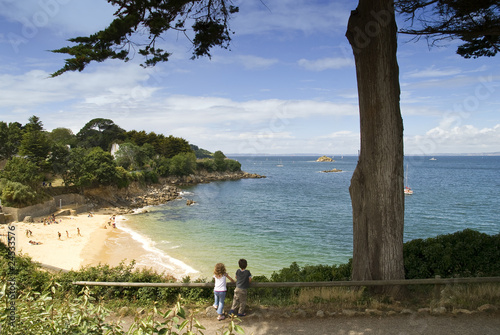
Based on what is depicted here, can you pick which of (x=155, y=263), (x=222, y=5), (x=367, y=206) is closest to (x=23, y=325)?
(x=367, y=206)

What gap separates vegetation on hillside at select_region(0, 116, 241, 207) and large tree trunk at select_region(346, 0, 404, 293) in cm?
3442

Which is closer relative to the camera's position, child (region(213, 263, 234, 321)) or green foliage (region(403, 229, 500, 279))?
child (region(213, 263, 234, 321))

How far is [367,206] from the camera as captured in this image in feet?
22.5

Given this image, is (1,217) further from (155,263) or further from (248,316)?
(248,316)

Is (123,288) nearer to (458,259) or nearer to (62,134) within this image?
(458,259)

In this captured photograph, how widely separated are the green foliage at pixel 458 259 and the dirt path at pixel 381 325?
5.77 ft

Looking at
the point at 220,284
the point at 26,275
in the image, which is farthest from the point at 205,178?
the point at 220,284

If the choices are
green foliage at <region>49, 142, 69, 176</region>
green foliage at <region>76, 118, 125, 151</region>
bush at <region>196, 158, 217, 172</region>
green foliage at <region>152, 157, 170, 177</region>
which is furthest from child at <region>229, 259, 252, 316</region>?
bush at <region>196, 158, 217, 172</region>

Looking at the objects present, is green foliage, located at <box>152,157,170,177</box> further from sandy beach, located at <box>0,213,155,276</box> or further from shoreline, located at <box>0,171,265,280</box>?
sandy beach, located at <box>0,213,155,276</box>

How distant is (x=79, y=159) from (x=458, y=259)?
1760 inches

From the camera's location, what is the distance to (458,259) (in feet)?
25.0

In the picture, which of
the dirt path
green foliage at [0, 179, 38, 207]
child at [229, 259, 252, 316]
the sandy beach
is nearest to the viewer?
the dirt path

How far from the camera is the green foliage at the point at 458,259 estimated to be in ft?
24.3

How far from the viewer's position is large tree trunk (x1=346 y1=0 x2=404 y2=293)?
21.5ft
